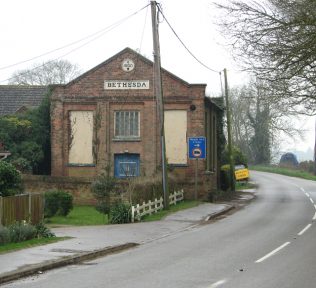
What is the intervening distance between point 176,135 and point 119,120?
12.2 feet

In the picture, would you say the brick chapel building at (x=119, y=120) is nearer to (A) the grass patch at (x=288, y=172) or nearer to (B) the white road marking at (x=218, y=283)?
(B) the white road marking at (x=218, y=283)


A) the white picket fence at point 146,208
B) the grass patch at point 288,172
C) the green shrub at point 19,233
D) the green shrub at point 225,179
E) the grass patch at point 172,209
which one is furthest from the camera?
the grass patch at point 288,172

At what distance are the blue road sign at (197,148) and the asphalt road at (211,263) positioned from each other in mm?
10665

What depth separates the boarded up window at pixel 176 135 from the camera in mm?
37969

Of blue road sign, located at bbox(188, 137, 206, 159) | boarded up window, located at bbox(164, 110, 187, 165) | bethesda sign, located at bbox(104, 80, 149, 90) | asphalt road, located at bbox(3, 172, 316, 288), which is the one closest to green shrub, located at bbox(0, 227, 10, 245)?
asphalt road, located at bbox(3, 172, 316, 288)

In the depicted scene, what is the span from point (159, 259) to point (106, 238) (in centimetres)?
442

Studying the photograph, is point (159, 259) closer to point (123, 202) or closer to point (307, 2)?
point (307, 2)

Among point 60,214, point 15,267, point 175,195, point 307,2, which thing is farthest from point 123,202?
point 15,267

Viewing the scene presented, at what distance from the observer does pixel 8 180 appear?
2133cm

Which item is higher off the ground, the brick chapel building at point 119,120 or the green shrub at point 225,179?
the brick chapel building at point 119,120

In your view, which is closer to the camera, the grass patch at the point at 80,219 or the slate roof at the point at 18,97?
the grass patch at the point at 80,219

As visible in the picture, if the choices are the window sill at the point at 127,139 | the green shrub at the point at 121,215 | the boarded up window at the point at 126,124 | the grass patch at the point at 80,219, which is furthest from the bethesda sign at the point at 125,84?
the green shrub at the point at 121,215

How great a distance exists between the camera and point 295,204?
35.2 meters

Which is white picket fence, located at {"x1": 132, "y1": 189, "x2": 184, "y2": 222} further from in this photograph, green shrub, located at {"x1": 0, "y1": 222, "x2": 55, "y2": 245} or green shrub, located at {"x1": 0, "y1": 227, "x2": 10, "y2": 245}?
green shrub, located at {"x1": 0, "y1": 227, "x2": 10, "y2": 245}
